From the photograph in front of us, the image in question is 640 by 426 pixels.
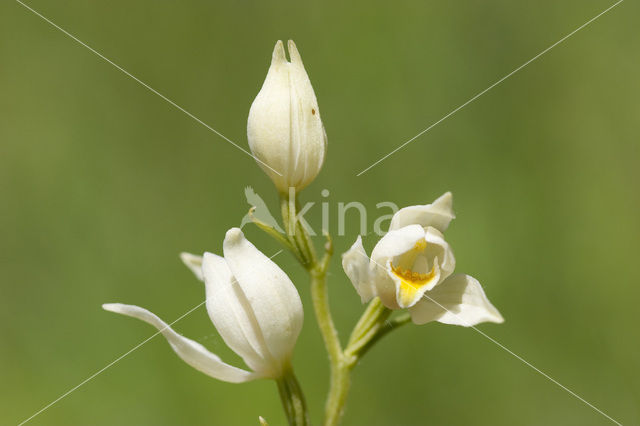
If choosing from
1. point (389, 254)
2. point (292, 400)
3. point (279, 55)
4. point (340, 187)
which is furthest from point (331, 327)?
point (340, 187)

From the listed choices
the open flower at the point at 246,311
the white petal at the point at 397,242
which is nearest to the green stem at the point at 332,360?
the open flower at the point at 246,311

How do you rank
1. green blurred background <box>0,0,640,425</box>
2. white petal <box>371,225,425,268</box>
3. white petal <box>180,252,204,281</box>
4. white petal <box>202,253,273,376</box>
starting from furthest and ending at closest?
1. green blurred background <box>0,0,640,425</box>
2. white petal <box>180,252,204,281</box>
3. white petal <box>202,253,273,376</box>
4. white petal <box>371,225,425,268</box>

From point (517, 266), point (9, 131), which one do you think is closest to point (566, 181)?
point (517, 266)

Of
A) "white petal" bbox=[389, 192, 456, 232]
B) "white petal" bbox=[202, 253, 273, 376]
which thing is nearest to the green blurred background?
"white petal" bbox=[202, 253, 273, 376]

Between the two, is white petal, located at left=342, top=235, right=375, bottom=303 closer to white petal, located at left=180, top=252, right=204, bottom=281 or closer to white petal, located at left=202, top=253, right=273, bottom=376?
white petal, located at left=202, top=253, right=273, bottom=376

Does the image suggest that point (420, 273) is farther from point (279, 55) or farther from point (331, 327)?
point (279, 55)

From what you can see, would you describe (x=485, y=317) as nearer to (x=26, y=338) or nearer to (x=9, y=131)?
(x=26, y=338)
